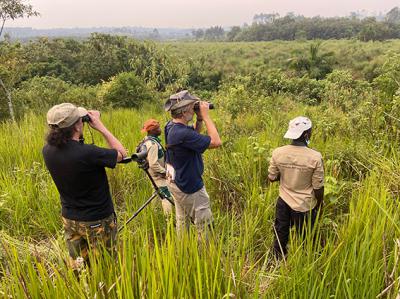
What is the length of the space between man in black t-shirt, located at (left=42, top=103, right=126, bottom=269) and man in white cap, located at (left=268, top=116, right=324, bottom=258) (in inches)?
53.2

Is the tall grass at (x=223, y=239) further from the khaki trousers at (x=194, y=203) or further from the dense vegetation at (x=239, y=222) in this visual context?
the khaki trousers at (x=194, y=203)

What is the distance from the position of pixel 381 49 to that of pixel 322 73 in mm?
14488

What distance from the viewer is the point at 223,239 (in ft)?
7.63

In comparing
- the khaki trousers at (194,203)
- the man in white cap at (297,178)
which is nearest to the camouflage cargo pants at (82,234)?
the khaki trousers at (194,203)

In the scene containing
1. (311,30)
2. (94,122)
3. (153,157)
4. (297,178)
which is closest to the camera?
(94,122)

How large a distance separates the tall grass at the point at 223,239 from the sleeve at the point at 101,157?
515mm

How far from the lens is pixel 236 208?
12.1 ft

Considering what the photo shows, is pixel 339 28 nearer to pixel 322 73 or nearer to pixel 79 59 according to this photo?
pixel 322 73

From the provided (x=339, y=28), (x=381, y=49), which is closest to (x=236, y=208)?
(x=381, y=49)

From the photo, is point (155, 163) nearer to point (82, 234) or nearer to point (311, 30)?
point (82, 234)

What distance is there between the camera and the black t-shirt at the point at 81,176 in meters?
2.43

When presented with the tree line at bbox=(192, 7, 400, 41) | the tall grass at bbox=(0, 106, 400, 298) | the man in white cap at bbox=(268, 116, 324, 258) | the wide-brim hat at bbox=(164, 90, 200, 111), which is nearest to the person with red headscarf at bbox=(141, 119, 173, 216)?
the tall grass at bbox=(0, 106, 400, 298)

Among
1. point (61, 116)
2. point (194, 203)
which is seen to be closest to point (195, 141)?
point (194, 203)

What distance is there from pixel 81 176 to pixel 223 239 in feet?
3.46
